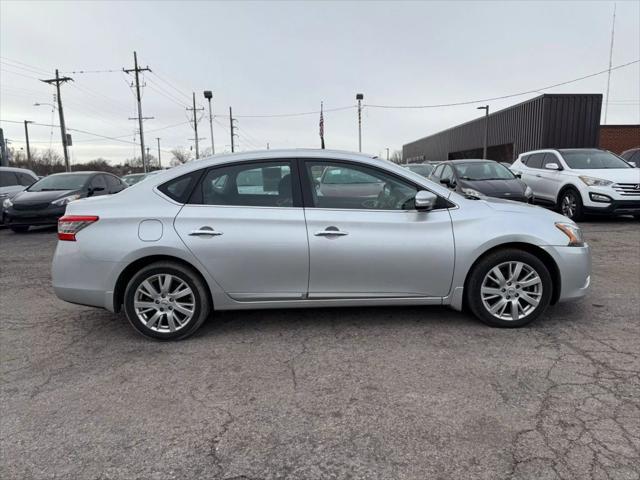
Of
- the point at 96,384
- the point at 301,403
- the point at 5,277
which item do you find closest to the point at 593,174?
the point at 301,403

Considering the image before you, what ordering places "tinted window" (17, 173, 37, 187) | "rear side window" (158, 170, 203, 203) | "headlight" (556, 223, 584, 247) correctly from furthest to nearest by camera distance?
"tinted window" (17, 173, 37, 187)
"headlight" (556, 223, 584, 247)
"rear side window" (158, 170, 203, 203)

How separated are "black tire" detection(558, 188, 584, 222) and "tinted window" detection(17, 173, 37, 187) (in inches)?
570

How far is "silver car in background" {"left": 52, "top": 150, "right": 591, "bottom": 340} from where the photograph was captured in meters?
Result: 3.89

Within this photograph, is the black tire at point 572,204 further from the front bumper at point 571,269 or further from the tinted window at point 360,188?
the tinted window at point 360,188

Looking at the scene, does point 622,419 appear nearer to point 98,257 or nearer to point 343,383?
point 343,383

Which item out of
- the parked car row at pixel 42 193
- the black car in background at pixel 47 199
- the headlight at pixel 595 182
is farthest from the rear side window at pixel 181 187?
the headlight at pixel 595 182

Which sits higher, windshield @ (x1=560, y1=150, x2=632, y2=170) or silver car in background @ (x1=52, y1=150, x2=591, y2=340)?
windshield @ (x1=560, y1=150, x2=632, y2=170)

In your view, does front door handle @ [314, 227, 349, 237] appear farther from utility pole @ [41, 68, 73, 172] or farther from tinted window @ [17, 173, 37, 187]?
utility pole @ [41, 68, 73, 172]

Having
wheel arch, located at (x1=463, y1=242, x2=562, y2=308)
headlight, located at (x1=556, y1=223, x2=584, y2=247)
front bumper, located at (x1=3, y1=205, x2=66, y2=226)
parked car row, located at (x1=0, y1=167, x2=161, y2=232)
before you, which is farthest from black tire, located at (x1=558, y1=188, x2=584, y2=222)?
front bumper, located at (x1=3, y1=205, x2=66, y2=226)

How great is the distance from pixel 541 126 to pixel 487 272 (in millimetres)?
28157

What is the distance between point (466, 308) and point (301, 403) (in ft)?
6.66

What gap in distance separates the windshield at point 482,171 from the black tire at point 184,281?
8.44m

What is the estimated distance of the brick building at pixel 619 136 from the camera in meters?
35.1

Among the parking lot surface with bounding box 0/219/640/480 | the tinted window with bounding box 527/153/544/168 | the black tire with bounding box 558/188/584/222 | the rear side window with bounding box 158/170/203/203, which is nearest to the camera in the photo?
the parking lot surface with bounding box 0/219/640/480
